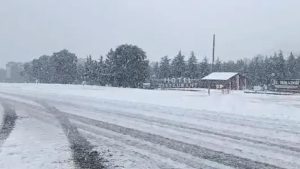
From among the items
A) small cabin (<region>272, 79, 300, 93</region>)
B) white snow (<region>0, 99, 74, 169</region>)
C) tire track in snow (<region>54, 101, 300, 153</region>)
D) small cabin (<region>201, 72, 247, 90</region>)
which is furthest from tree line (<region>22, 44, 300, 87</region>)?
white snow (<region>0, 99, 74, 169</region>)

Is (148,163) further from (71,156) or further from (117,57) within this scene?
(117,57)

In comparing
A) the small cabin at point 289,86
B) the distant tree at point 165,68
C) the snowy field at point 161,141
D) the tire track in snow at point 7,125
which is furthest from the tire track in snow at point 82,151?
the distant tree at point 165,68

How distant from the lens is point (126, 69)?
221 ft

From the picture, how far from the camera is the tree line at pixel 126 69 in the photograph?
68250 millimetres

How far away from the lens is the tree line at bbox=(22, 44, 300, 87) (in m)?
68.2

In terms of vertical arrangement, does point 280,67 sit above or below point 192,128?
above

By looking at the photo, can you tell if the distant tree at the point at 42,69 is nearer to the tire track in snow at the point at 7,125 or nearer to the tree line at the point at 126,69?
the tree line at the point at 126,69

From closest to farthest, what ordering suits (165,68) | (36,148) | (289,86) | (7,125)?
(36,148) < (7,125) < (289,86) < (165,68)

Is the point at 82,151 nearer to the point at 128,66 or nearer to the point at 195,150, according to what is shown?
the point at 195,150

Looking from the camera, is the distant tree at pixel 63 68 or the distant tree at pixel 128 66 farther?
the distant tree at pixel 63 68

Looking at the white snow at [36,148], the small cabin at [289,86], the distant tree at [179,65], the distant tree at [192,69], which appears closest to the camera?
the white snow at [36,148]

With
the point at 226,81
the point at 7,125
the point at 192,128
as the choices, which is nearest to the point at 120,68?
the point at 226,81

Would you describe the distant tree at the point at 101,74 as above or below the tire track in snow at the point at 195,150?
above

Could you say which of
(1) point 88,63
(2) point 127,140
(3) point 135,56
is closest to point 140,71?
(3) point 135,56
